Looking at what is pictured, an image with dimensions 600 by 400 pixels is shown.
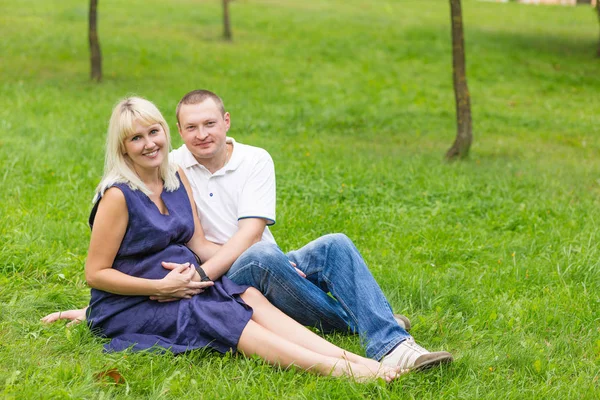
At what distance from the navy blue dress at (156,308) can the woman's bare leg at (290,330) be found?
70 mm

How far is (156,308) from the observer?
3.84 metres

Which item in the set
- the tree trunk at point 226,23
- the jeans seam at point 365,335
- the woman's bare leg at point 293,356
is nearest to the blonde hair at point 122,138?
the woman's bare leg at point 293,356

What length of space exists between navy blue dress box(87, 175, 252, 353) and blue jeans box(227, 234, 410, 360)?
0.16 m

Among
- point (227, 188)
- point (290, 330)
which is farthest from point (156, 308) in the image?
point (227, 188)

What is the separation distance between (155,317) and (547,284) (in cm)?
270

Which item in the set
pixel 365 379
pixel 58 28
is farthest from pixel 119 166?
pixel 58 28

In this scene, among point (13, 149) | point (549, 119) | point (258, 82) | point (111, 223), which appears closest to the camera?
point (111, 223)

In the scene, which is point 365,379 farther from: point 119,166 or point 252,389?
point 119,166

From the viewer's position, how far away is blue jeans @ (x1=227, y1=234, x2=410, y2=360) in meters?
3.83

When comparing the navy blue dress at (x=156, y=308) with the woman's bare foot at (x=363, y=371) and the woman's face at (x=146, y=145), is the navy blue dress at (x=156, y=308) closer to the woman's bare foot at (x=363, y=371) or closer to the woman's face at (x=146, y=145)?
the woman's face at (x=146, y=145)

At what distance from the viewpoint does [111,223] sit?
146 inches

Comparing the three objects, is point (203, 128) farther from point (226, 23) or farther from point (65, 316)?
point (226, 23)

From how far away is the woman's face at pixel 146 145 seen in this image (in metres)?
3.81

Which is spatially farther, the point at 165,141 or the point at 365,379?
the point at 165,141
